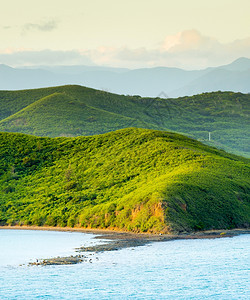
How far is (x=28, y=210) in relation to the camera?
77.2 metres

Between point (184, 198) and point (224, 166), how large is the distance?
1975 cm

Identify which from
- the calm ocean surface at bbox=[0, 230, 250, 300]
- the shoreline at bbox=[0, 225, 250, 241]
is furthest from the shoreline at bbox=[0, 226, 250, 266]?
the calm ocean surface at bbox=[0, 230, 250, 300]

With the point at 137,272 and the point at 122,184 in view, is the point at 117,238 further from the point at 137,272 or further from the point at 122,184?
the point at 122,184

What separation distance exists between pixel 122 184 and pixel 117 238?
2060cm

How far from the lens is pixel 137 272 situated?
4084 centimetres

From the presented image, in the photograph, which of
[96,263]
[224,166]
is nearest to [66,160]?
[224,166]

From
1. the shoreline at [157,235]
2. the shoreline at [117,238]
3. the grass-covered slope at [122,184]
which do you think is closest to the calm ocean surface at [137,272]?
the shoreline at [117,238]

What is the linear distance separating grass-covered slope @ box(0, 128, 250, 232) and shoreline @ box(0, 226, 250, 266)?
1.35 meters

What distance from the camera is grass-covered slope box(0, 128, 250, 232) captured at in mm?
63094

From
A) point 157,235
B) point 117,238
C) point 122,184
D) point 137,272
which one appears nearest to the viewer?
point 137,272

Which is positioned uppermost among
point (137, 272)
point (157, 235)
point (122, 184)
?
point (122, 184)

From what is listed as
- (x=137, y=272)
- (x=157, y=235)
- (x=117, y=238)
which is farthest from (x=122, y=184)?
(x=137, y=272)

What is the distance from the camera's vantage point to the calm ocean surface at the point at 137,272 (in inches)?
1378

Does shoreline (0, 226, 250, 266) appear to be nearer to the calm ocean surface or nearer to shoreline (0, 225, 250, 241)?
shoreline (0, 225, 250, 241)
